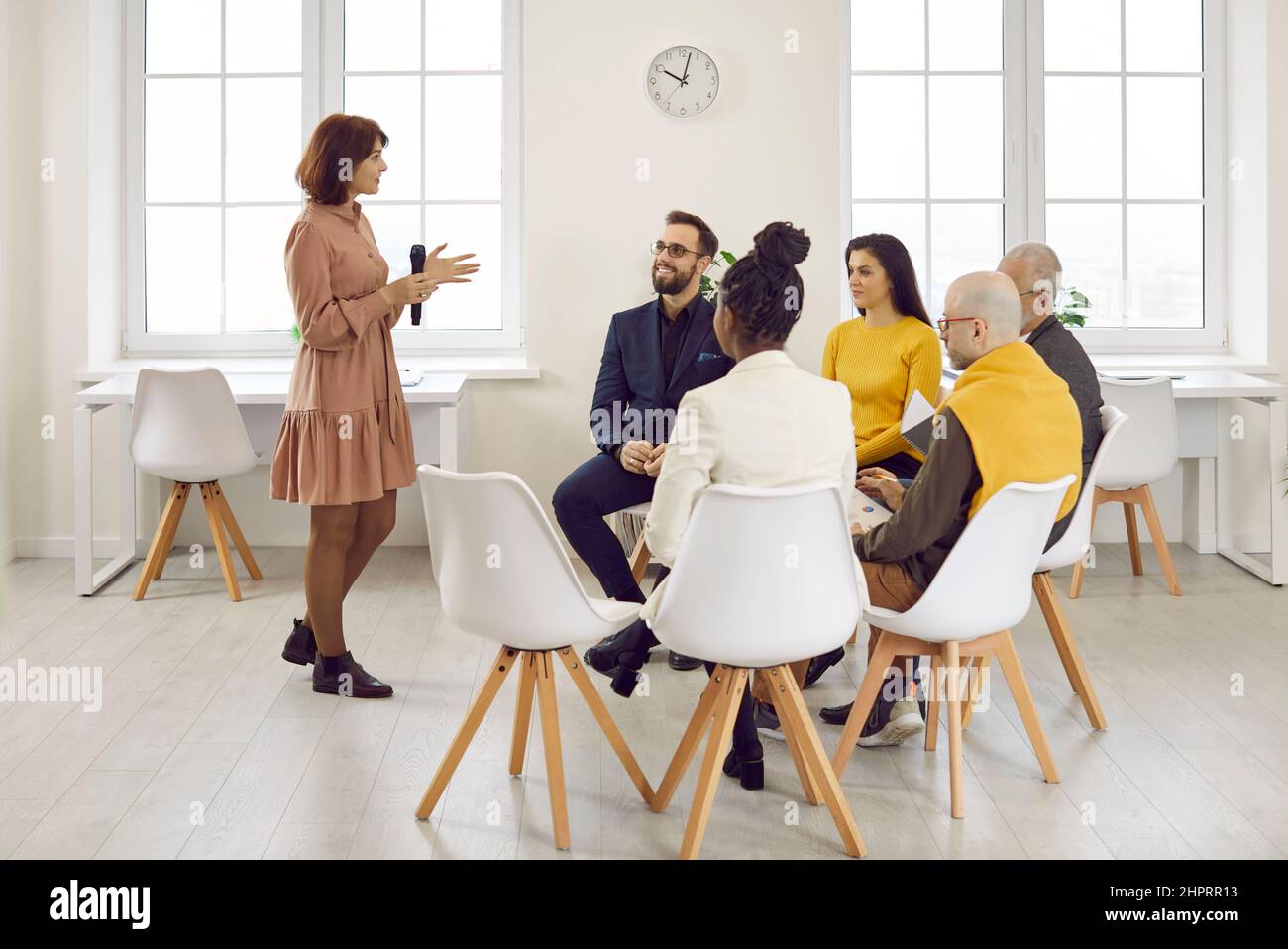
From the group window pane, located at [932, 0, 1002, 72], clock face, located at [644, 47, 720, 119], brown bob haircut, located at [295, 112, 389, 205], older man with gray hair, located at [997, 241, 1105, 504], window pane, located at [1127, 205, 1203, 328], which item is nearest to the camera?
older man with gray hair, located at [997, 241, 1105, 504]

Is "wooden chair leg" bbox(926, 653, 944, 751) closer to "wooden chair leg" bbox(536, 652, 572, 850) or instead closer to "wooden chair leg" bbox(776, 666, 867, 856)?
"wooden chair leg" bbox(776, 666, 867, 856)

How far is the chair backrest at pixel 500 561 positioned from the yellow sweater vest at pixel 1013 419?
2.88 ft

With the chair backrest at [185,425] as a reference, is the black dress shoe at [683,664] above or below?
below

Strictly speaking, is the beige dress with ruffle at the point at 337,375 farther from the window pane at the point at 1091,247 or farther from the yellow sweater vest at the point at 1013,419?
the window pane at the point at 1091,247

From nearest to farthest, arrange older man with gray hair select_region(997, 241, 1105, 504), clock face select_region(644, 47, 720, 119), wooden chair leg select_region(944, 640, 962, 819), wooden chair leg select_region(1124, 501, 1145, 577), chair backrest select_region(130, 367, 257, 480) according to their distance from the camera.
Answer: wooden chair leg select_region(944, 640, 962, 819) < older man with gray hair select_region(997, 241, 1105, 504) < chair backrest select_region(130, 367, 257, 480) < wooden chair leg select_region(1124, 501, 1145, 577) < clock face select_region(644, 47, 720, 119)

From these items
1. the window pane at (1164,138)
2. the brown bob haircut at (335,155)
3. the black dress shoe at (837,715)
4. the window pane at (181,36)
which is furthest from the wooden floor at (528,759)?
the window pane at (181,36)

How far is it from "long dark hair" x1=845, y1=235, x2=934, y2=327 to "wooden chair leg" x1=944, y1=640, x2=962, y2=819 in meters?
1.27

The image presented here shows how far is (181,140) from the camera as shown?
5.62 m

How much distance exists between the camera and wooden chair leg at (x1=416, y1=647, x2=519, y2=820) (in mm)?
2783

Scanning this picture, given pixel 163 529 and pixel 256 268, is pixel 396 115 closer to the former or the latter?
pixel 256 268

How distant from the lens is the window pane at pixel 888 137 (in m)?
5.70

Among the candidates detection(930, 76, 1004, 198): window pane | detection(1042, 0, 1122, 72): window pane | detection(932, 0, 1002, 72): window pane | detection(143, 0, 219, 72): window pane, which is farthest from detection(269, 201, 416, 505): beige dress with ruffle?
detection(1042, 0, 1122, 72): window pane
